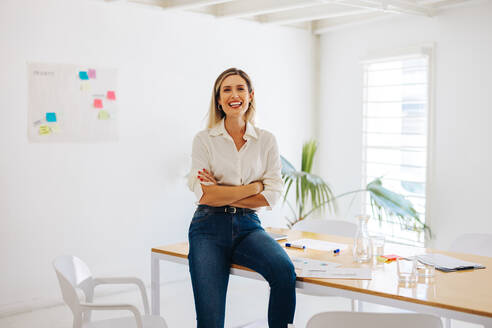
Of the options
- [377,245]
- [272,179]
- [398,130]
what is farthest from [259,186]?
[398,130]

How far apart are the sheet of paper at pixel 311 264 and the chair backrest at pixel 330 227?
96 centimetres

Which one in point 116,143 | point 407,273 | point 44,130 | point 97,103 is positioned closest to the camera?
point 407,273

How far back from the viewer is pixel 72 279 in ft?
8.23

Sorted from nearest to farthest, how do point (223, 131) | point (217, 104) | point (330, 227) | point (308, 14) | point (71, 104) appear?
point (223, 131)
point (217, 104)
point (330, 227)
point (71, 104)
point (308, 14)

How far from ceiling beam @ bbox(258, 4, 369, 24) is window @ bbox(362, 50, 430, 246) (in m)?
0.66

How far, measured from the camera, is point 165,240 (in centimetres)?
482

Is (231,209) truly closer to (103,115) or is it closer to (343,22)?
(103,115)

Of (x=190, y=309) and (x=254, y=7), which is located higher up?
(x=254, y=7)

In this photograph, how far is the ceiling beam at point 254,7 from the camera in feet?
14.3

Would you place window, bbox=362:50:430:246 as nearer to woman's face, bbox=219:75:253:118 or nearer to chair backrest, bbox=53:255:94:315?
woman's face, bbox=219:75:253:118

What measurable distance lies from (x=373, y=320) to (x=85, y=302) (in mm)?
1358

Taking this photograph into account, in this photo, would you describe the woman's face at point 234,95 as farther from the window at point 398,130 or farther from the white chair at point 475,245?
the window at point 398,130

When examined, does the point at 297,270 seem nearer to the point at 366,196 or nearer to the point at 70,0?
the point at 70,0

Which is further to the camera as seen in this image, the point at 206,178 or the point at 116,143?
the point at 116,143
